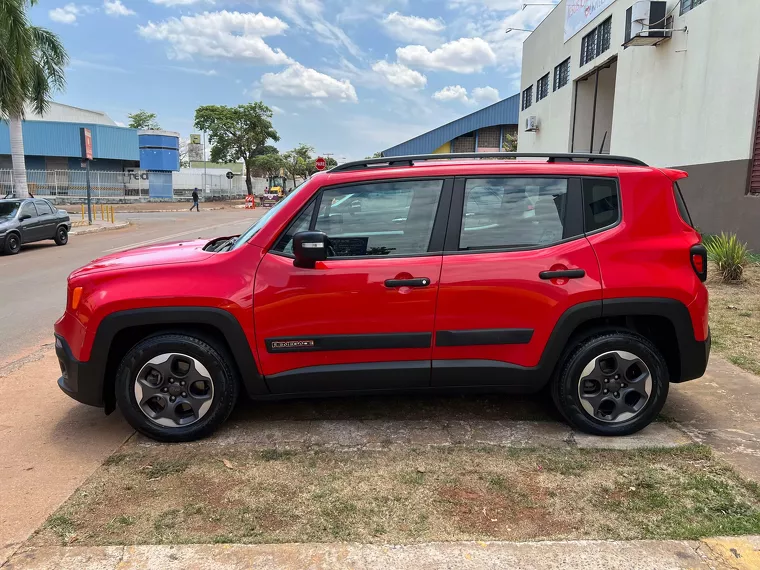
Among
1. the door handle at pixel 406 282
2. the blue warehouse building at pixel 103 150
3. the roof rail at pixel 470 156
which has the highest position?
the blue warehouse building at pixel 103 150

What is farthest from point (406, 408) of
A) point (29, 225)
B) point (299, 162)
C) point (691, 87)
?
point (299, 162)

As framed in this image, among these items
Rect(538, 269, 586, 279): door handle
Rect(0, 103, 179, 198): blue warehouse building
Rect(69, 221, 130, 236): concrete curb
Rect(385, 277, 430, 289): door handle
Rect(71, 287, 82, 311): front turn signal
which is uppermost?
Rect(0, 103, 179, 198): blue warehouse building

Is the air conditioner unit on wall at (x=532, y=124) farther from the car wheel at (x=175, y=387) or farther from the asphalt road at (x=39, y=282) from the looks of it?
the car wheel at (x=175, y=387)

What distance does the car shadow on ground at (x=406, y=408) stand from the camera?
12.9 ft

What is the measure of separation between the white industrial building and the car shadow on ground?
6439 mm

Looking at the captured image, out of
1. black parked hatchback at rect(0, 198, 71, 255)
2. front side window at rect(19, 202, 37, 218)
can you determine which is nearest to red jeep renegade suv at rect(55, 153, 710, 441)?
black parked hatchback at rect(0, 198, 71, 255)

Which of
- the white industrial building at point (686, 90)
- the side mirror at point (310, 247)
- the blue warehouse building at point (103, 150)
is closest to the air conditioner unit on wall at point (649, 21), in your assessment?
the white industrial building at point (686, 90)

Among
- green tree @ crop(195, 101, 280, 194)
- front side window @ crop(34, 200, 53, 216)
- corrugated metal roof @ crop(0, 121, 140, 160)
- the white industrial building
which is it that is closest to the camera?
the white industrial building

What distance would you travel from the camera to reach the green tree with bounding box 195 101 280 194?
2189 inches

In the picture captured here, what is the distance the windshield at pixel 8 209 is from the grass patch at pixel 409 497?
14.2 meters

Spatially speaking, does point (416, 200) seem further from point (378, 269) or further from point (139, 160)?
point (139, 160)

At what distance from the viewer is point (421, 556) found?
2.46 metres

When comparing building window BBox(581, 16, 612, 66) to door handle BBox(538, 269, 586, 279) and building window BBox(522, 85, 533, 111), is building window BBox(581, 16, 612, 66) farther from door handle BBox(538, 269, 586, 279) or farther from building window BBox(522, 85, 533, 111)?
door handle BBox(538, 269, 586, 279)

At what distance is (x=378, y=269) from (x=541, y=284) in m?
1.01
